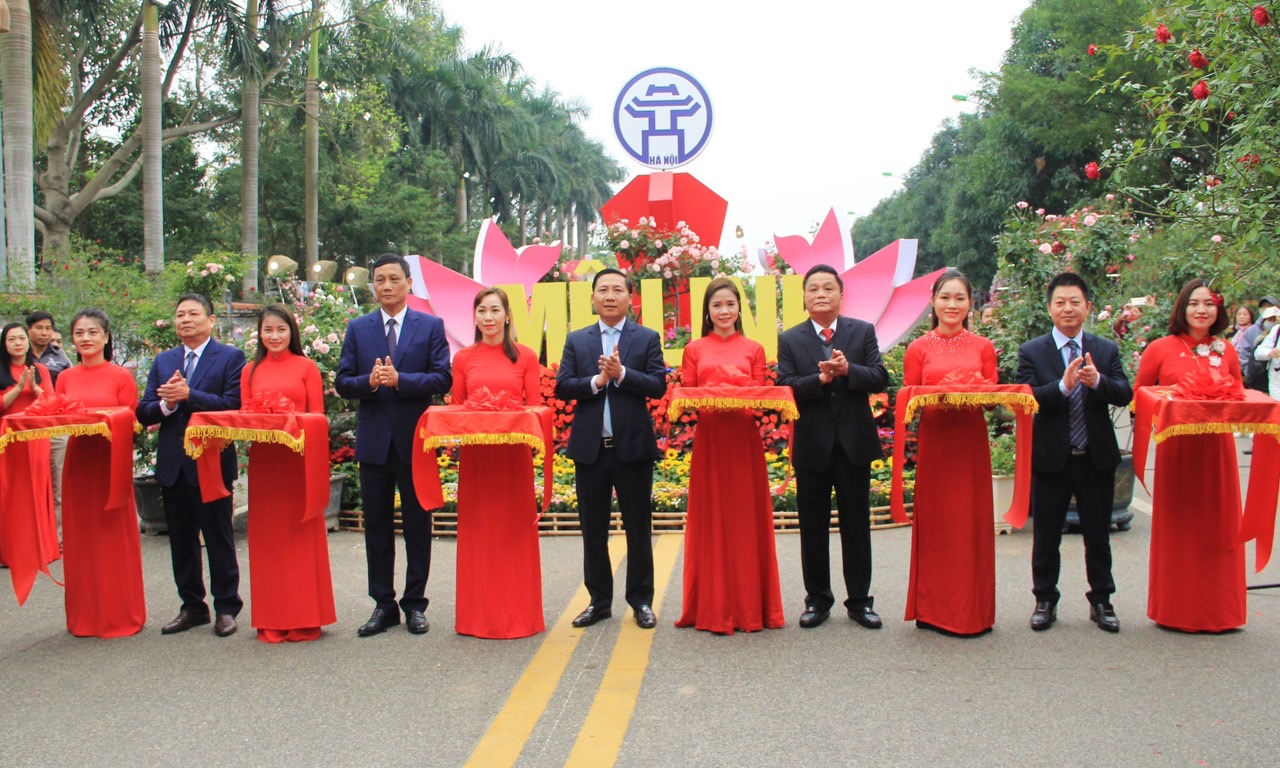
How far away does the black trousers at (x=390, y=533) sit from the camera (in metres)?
5.71

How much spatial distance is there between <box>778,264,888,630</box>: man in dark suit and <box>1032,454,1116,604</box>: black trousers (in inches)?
35.5

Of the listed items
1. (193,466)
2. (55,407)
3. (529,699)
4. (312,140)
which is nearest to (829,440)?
(529,699)

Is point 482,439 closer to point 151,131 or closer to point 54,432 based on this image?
point 54,432

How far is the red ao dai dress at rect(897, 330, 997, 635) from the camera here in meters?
5.30

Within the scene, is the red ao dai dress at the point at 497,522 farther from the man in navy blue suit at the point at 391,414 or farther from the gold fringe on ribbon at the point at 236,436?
the gold fringe on ribbon at the point at 236,436

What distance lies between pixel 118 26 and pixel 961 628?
24.0 m

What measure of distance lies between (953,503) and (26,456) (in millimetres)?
5127

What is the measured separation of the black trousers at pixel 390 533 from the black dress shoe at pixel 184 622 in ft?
3.26

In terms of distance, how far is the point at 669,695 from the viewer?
4.50m

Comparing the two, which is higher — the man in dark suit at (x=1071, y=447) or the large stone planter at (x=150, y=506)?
the man in dark suit at (x=1071, y=447)

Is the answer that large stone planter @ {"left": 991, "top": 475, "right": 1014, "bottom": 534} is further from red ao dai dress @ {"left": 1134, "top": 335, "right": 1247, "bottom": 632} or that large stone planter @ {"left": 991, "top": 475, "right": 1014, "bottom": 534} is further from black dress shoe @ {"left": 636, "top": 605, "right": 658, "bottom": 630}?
black dress shoe @ {"left": 636, "top": 605, "right": 658, "bottom": 630}

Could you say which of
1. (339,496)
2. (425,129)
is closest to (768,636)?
(339,496)

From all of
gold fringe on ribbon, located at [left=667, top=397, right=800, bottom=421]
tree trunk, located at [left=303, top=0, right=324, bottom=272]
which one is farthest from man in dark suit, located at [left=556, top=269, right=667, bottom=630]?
tree trunk, located at [left=303, top=0, right=324, bottom=272]

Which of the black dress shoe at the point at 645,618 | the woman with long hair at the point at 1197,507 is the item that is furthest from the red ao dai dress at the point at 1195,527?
the black dress shoe at the point at 645,618
